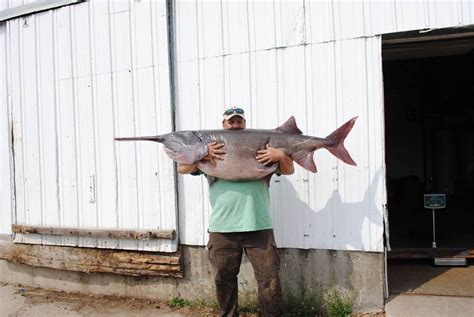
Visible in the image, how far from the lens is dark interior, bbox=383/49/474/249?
31.9 ft

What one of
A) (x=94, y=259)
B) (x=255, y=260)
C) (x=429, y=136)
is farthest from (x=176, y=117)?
(x=429, y=136)

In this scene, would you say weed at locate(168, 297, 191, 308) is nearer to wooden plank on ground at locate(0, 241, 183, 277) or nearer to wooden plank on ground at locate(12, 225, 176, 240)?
wooden plank on ground at locate(0, 241, 183, 277)

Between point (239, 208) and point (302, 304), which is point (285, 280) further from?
point (239, 208)

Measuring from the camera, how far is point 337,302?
4.00 metres

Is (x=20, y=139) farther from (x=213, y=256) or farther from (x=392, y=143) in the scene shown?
(x=392, y=143)

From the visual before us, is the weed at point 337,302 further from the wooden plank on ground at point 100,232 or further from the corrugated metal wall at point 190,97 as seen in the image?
the wooden plank on ground at point 100,232

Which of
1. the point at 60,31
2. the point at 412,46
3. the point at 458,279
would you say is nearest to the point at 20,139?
the point at 60,31

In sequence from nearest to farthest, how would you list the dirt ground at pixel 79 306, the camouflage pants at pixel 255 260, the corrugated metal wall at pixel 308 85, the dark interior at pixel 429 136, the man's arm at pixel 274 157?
the man's arm at pixel 274 157 → the camouflage pants at pixel 255 260 → the corrugated metal wall at pixel 308 85 → the dirt ground at pixel 79 306 → the dark interior at pixel 429 136

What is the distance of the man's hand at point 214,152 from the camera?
3.31m

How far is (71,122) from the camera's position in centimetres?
514

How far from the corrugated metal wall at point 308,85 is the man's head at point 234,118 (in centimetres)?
80

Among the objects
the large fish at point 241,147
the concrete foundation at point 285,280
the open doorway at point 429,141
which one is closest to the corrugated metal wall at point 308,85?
the concrete foundation at point 285,280

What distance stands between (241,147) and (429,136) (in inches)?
382

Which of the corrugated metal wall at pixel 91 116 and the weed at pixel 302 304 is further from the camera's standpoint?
the corrugated metal wall at pixel 91 116
